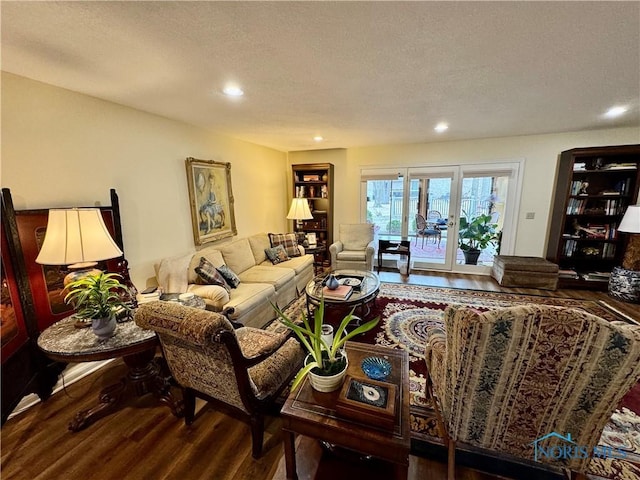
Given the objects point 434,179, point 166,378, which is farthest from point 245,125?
point 434,179

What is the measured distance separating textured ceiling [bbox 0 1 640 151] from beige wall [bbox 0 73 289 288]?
0.16 meters

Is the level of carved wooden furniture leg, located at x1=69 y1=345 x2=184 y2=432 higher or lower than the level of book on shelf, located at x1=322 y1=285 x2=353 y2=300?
lower

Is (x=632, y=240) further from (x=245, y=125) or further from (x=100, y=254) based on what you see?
(x=100, y=254)

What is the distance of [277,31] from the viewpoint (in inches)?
52.7

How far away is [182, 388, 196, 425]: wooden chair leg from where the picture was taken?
166 cm

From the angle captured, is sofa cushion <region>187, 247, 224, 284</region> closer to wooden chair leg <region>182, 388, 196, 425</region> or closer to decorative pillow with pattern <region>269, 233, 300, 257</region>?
decorative pillow with pattern <region>269, 233, 300, 257</region>

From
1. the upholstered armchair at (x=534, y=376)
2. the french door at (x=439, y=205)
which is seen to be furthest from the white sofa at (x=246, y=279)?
the french door at (x=439, y=205)

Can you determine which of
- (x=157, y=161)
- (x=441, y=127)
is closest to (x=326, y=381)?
(x=157, y=161)

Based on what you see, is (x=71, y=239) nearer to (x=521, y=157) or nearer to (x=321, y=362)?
(x=321, y=362)

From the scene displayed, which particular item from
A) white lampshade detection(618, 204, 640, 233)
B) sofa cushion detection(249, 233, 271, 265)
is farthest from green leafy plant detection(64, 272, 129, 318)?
white lampshade detection(618, 204, 640, 233)

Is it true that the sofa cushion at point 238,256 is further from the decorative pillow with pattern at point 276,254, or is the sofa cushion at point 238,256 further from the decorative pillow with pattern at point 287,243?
the decorative pillow with pattern at point 287,243

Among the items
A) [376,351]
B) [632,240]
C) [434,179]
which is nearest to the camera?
[376,351]

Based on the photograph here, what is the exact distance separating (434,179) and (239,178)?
11.4ft

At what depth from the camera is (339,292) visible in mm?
2721
